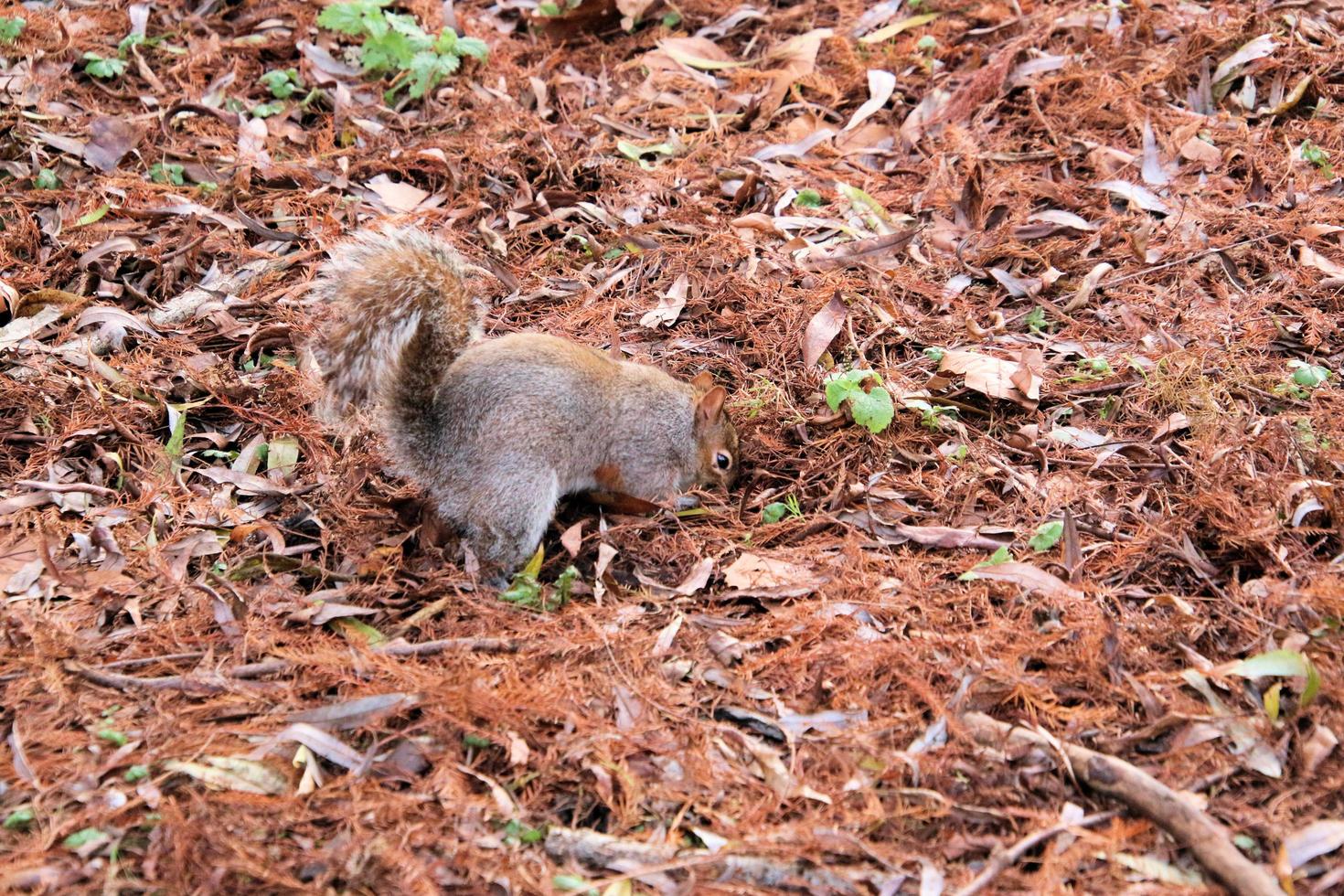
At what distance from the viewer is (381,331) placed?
10.4ft

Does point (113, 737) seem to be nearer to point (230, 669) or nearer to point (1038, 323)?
point (230, 669)

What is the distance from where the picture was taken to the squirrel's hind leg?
11.3ft

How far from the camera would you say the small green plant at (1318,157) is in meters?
4.62

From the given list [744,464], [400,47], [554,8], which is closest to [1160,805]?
[744,464]

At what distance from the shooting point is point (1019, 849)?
2.30 m

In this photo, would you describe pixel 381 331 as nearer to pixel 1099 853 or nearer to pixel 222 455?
pixel 222 455

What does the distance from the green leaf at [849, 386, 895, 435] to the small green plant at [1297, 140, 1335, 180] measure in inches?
93.5

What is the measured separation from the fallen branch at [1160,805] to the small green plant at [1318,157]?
10.7 feet

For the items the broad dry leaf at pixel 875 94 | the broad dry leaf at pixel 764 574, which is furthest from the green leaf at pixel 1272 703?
the broad dry leaf at pixel 875 94

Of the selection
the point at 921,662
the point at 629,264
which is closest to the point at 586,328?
the point at 629,264

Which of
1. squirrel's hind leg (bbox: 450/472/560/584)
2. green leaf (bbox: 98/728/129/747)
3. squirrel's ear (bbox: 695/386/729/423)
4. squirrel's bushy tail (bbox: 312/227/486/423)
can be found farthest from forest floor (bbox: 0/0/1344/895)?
squirrel's bushy tail (bbox: 312/227/486/423)

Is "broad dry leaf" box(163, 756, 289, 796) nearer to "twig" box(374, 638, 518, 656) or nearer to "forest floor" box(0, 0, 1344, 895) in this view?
"forest floor" box(0, 0, 1344, 895)

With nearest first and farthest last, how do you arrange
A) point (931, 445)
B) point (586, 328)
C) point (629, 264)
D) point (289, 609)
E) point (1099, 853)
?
point (1099, 853) < point (289, 609) < point (931, 445) < point (586, 328) < point (629, 264)

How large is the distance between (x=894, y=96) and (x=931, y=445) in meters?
2.38
